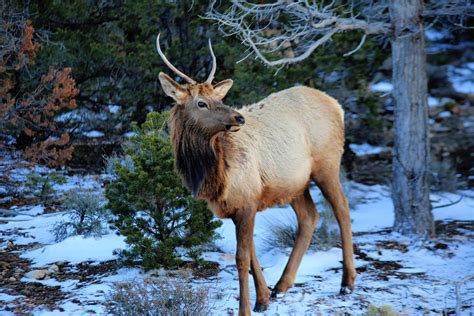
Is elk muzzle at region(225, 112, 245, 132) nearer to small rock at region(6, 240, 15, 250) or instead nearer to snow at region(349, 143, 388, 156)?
small rock at region(6, 240, 15, 250)

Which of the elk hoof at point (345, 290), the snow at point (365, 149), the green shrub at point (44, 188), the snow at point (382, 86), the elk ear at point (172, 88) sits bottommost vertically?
the elk hoof at point (345, 290)

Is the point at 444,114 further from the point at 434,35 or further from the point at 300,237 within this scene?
the point at 300,237

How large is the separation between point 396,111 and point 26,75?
6306 millimetres

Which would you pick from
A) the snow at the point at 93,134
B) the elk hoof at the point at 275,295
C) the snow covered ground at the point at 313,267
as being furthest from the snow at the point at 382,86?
the elk hoof at the point at 275,295

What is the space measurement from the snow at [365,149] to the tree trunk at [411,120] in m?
4.57

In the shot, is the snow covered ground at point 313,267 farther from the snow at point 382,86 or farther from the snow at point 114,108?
the snow at point 382,86

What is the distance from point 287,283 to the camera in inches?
244

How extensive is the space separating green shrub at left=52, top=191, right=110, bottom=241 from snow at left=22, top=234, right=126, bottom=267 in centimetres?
24

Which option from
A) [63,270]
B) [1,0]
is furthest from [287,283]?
[1,0]

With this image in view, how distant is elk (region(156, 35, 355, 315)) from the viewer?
5398 mm

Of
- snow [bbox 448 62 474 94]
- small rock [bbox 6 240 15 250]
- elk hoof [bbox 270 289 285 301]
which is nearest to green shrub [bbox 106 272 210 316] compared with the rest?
elk hoof [bbox 270 289 285 301]

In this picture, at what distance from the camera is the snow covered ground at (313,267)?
19.0 feet

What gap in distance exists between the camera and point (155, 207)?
22.3 ft

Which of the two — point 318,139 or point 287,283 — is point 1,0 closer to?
point 318,139
